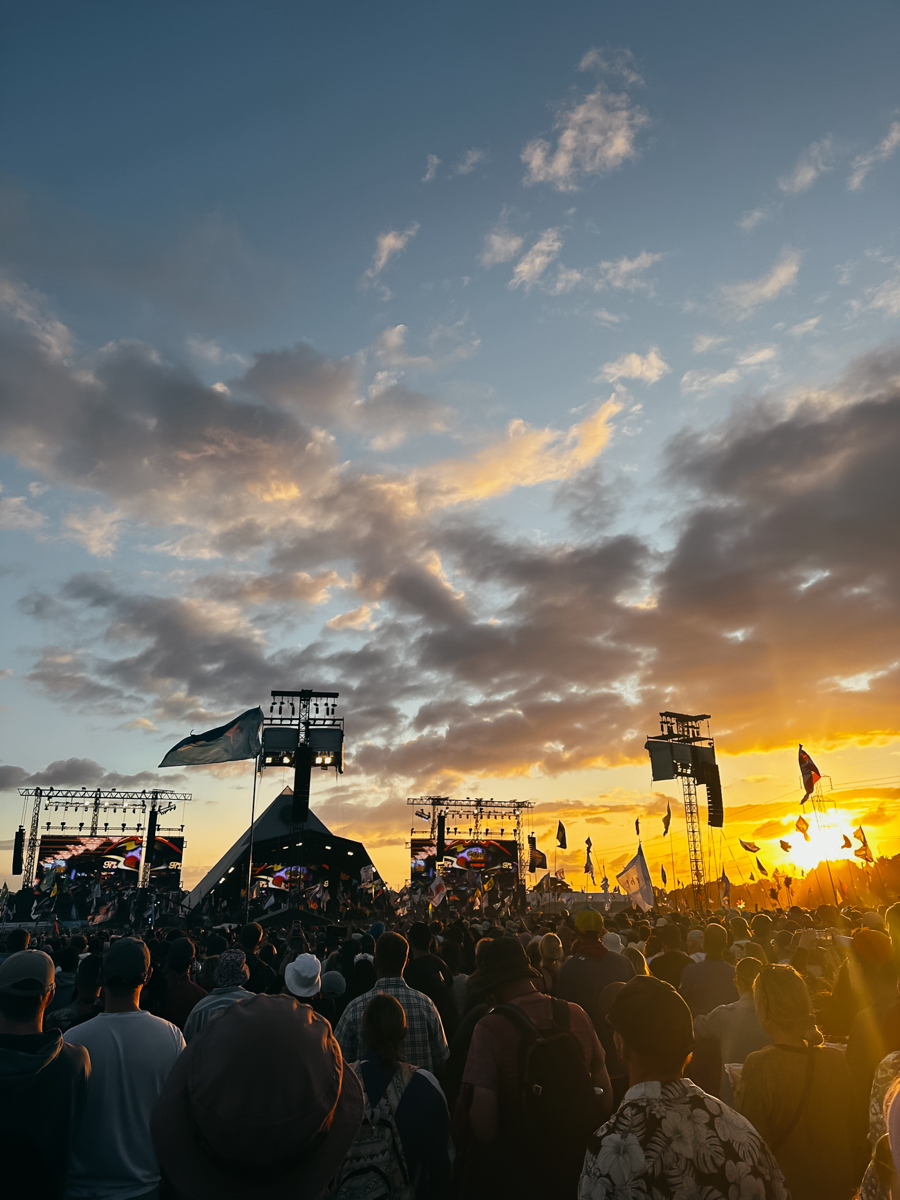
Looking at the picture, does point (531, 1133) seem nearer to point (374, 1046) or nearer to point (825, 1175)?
point (374, 1046)

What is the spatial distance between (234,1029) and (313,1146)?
0.34 m

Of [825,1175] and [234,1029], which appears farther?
[825,1175]

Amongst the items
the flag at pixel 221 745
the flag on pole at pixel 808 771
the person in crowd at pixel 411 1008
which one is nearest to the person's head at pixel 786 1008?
the person in crowd at pixel 411 1008

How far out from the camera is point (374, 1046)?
356cm

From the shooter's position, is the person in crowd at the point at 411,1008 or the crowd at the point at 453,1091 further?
the person in crowd at the point at 411,1008

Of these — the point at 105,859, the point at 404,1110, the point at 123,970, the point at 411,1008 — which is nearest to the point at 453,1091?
the point at 411,1008

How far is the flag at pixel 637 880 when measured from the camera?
71.8 ft

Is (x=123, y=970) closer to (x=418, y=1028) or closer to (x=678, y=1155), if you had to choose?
(x=418, y=1028)

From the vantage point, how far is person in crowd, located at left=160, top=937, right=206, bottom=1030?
6180mm

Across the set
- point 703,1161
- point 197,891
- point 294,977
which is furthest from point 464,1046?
point 197,891

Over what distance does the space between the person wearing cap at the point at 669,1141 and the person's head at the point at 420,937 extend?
4407 millimetres

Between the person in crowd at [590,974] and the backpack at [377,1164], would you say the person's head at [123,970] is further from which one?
the person in crowd at [590,974]

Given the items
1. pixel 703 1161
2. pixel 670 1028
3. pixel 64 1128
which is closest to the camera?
pixel 703 1161

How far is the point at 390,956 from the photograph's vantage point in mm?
5016
